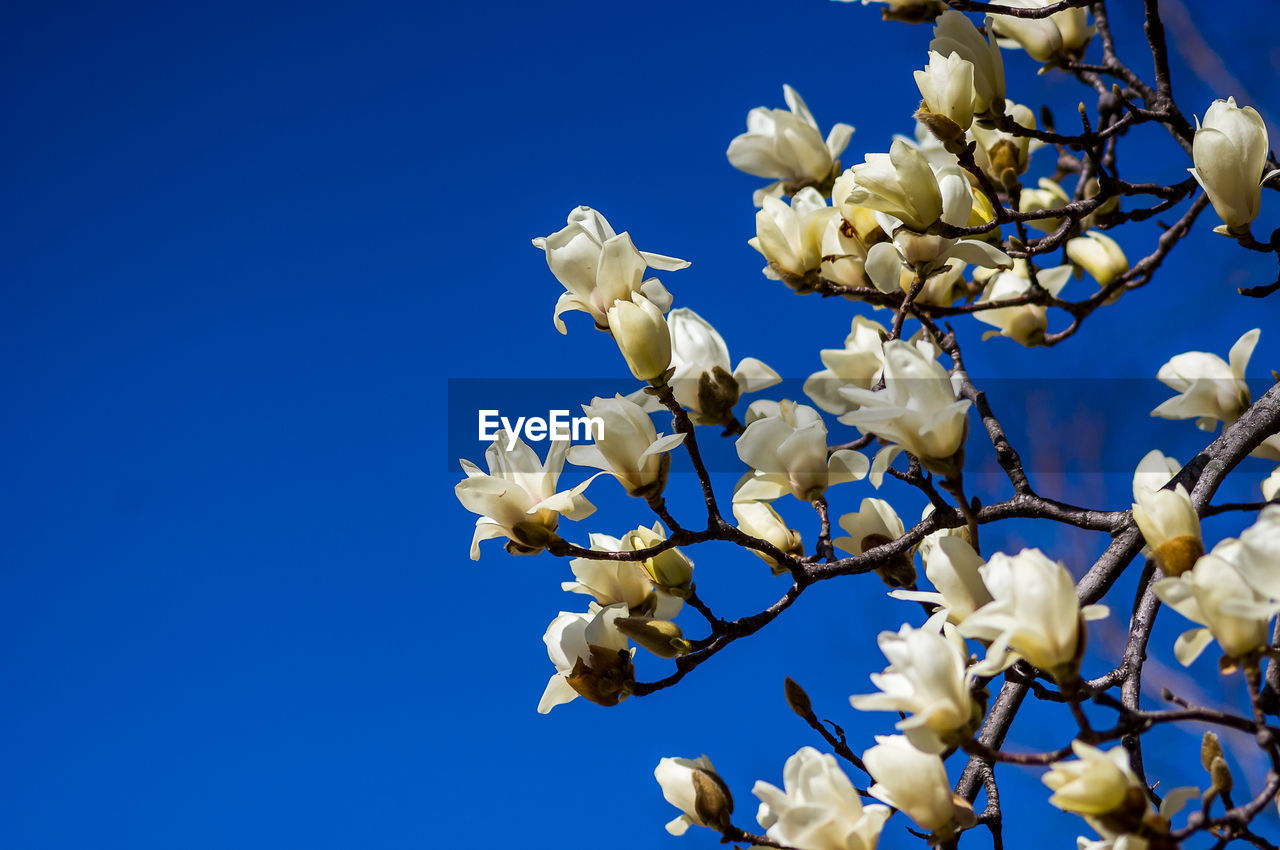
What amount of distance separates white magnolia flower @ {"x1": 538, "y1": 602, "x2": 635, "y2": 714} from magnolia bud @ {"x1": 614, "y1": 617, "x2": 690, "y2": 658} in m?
0.02

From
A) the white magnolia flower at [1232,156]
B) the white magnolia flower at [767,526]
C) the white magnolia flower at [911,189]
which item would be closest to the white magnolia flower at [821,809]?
the white magnolia flower at [767,526]

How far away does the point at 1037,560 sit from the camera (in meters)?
0.48

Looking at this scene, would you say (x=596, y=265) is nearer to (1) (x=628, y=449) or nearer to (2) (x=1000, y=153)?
(1) (x=628, y=449)

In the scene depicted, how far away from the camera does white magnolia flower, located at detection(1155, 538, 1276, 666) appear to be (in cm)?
48

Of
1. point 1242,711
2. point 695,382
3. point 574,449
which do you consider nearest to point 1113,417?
point 1242,711

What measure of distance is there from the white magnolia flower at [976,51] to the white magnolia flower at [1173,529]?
47 cm

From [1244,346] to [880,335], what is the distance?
0.30 m

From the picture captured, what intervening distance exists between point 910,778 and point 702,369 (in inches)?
14.2

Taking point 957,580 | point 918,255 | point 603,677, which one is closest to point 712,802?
point 603,677

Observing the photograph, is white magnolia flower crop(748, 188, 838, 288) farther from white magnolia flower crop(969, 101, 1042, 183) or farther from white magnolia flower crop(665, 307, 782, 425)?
white magnolia flower crop(969, 101, 1042, 183)

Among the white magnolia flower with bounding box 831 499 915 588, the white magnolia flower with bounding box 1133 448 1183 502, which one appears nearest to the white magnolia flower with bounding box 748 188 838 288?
the white magnolia flower with bounding box 831 499 915 588

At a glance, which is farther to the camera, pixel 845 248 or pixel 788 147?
pixel 788 147

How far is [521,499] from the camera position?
72cm

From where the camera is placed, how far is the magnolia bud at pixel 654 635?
74 cm
